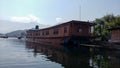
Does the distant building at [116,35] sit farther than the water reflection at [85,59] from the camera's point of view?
Yes

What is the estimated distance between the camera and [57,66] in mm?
15797

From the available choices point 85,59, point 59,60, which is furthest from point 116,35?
point 59,60

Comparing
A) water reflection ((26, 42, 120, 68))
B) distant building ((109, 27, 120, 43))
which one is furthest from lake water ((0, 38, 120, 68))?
distant building ((109, 27, 120, 43))

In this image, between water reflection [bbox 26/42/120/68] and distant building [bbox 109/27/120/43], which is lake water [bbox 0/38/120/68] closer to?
water reflection [bbox 26/42/120/68]

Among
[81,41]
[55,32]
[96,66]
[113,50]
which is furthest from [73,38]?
[96,66]

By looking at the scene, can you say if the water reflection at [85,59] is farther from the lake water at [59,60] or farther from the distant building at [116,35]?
the distant building at [116,35]

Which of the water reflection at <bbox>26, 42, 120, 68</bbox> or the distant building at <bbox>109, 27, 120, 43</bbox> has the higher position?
the distant building at <bbox>109, 27, 120, 43</bbox>

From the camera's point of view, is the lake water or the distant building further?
the distant building

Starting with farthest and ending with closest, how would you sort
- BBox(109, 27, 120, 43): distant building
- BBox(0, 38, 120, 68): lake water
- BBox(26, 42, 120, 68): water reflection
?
1. BBox(109, 27, 120, 43): distant building
2. BBox(26, 42, 120, 68): water reflection
3. BBox(0, 38, 120, 68): lake water

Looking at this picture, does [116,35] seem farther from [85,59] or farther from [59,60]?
[59,60]

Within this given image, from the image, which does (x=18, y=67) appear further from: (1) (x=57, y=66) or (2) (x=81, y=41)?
(2) (x=81, y=41)

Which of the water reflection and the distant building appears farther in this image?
the distant building

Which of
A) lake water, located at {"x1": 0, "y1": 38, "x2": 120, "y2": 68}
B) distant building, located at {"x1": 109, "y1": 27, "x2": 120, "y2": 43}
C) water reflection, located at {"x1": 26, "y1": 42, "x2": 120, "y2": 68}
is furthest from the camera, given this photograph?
distant building, located at {"x1": 109, "y1": 27, "x2": 120, "y2": 43}

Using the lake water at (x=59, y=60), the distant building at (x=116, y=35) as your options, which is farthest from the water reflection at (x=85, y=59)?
the distant building at (x=116, y=35)
